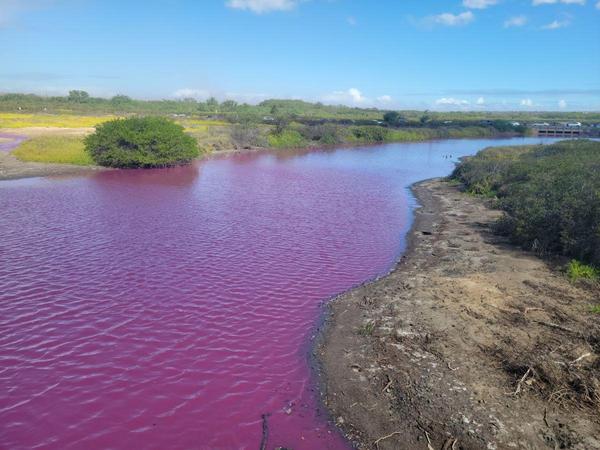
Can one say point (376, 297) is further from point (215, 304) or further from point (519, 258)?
point (519, 258)

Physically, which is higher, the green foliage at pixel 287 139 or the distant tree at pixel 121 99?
the distant tree at pixel 121 99

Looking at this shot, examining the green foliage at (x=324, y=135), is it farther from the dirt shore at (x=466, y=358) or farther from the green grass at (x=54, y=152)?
the dirt shore at (x=466, y=358)

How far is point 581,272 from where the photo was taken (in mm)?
15109

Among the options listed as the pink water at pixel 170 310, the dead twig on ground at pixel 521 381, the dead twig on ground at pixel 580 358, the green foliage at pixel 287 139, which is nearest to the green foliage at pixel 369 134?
the green foliage at pixel 287 139

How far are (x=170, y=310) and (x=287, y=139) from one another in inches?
2375

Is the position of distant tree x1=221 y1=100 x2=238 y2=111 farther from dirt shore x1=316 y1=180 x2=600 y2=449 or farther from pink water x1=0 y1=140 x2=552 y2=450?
dirt shore x1=316 y1=180 x2=600 y2=449

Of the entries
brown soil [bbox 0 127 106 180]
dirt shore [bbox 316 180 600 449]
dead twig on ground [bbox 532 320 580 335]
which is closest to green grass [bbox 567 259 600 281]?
dirt shore [bbox 316 180 600 449]

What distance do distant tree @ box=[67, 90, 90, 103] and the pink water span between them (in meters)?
135

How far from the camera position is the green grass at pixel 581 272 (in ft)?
48.7

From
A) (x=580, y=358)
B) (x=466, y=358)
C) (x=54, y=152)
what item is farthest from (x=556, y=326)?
(x=54, y=152)

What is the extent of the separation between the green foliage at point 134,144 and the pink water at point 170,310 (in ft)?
37.8

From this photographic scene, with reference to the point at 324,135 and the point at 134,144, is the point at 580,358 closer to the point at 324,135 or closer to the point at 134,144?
the point at 134,144

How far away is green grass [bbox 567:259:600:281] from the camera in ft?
48.7

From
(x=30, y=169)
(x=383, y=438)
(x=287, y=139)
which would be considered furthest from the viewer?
(x=287, y=139)
